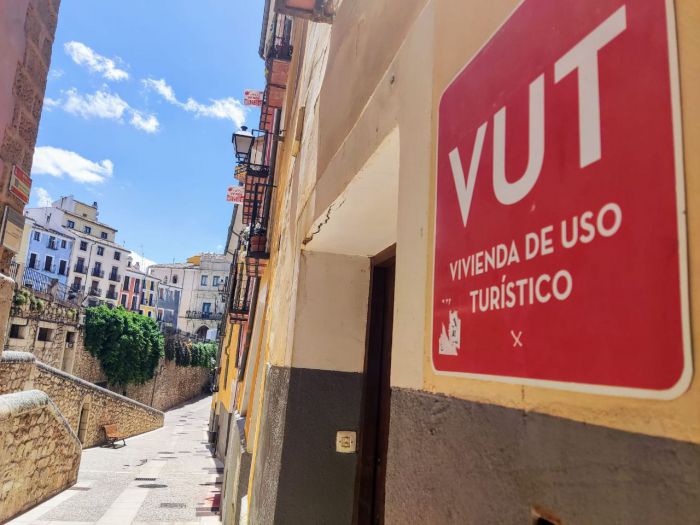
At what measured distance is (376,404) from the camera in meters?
3.38

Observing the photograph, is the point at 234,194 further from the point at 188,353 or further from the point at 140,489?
the point at 188,353

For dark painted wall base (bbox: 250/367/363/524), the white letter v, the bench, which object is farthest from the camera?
the bench

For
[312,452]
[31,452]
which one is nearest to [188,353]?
[31,452]

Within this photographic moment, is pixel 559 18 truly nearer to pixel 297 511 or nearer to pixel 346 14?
pixel 346 14

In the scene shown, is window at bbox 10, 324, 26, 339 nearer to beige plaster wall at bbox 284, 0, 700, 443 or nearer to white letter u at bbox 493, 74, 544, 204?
beige plaster wall at bbox 284, 0, 700, 443

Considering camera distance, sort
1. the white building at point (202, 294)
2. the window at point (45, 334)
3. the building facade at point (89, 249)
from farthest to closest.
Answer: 1. the white building at point (202, 294)
2. the building facade at point (89, 249)
3. the window at point (45, 334)

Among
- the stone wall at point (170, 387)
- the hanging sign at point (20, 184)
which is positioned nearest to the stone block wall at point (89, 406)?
the stone wall at point (170, 387)

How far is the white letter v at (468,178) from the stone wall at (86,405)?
9.45m

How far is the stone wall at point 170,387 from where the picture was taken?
1106 inches

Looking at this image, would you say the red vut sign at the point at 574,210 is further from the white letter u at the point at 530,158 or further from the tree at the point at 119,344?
the tree at the point at 119,344

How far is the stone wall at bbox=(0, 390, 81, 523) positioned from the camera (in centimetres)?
742

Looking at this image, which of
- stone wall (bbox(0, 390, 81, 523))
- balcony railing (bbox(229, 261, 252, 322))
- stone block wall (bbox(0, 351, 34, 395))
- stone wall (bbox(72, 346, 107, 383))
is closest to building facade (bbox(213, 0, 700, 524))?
stone wall (bbox(0, 390, 81, 523))

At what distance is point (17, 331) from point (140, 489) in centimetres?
1101

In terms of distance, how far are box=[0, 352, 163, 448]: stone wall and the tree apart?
348 centimetres
